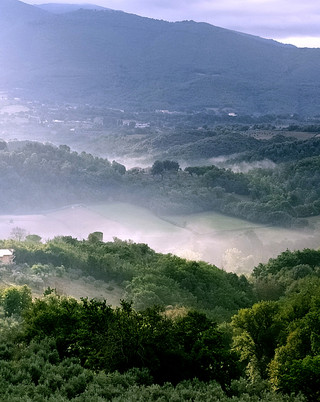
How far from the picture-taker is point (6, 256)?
42.6 m

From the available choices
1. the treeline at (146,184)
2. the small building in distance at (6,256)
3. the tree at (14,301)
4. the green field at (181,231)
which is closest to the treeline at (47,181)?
the treeline at (146,184)

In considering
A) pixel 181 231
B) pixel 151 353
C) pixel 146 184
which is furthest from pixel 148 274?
pixel 146 184

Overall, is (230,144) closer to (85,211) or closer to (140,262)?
(85,211)

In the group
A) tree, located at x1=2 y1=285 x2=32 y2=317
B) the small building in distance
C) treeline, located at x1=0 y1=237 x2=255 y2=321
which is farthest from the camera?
the small building in distance

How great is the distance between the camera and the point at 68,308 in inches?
810

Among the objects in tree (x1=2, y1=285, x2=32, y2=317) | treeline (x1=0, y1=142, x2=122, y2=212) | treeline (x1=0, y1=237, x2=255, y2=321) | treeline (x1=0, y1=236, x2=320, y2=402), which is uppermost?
treeline (x1=0, y1=236, x2=320, y2=402)

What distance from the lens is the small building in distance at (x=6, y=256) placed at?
4162 cm

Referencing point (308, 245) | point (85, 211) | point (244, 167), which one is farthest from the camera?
point (244, 167)

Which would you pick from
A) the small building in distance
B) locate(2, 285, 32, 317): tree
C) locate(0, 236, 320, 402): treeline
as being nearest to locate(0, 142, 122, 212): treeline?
the small building in distance

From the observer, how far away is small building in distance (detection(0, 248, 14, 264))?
41625 millimetres

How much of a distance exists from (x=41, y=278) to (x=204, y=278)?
11268mm

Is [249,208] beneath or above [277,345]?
beneath

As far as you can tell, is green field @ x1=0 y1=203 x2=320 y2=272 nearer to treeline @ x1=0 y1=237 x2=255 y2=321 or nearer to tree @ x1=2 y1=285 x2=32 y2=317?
treeline @ x1=0 y1=237 x2=255 y2=321

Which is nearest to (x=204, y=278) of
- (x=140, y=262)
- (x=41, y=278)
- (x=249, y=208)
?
(x=140, y=262)
